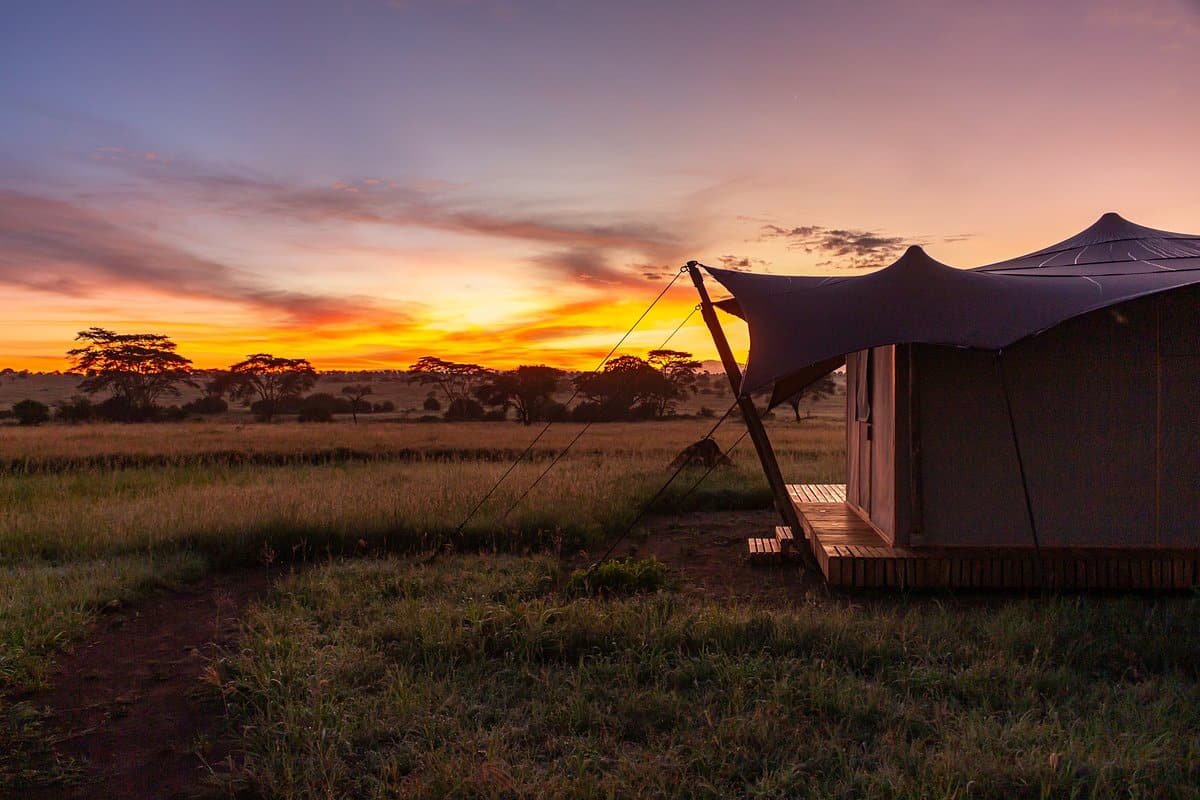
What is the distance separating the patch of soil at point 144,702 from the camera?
3.95m

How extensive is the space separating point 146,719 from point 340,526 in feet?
15.8

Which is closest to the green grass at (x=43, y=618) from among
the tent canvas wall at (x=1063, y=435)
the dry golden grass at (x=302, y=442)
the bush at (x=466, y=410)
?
the tent canvas wall at (x=1063, y=435)

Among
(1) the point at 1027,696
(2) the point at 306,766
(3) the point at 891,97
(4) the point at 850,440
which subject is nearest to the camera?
(2) the point at 306,766

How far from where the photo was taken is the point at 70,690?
5117 millimetres

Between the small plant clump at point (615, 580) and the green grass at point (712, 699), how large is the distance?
0.39 m

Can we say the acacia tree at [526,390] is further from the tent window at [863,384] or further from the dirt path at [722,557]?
the tent window at [863,384]

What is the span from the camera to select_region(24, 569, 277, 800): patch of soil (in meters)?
3.95

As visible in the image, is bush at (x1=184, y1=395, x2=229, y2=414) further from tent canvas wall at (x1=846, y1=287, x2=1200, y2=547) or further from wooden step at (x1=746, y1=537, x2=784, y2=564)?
tent canvas wall at (x1=846, y1=287, x2=1200, y2=547)

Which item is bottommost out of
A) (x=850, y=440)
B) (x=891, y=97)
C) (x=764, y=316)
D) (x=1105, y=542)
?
(x=1105, y=542)

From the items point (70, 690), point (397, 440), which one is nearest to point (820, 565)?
point (70, 690)

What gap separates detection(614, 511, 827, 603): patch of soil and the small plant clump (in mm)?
375

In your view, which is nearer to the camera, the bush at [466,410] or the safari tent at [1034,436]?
the safari tent at [1034,436]

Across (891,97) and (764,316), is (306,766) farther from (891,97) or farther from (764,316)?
(891,97)

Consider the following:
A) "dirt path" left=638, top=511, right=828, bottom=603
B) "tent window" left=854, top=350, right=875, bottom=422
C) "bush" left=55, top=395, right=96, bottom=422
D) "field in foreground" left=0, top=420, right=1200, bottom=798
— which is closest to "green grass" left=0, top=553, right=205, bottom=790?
"field in foreground" left=0, top=420, right=1200, bottom=798
